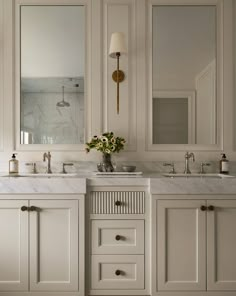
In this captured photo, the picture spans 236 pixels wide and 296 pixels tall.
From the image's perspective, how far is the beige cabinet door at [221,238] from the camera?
6.15 ft

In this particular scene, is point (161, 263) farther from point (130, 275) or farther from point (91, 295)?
point (91, 295)

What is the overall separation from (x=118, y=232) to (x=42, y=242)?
52cm

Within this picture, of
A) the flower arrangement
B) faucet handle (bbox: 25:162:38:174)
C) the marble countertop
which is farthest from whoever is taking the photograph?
faucet handle (bbox: 25:162:38:174)

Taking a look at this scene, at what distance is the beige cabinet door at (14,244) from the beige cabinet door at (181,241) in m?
0.90

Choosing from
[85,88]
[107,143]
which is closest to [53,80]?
[85,88]

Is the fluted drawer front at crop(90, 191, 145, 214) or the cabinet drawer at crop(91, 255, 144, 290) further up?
the fluted drawer front at crop(90, 191, 145, 214)

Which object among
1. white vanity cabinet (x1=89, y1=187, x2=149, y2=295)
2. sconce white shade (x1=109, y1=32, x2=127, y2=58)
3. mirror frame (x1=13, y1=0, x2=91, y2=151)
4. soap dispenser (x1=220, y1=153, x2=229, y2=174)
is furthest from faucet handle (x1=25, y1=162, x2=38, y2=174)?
soap dispenser (x1=220, y1=153, x2=229, y2=174)

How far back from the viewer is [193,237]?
188 cm

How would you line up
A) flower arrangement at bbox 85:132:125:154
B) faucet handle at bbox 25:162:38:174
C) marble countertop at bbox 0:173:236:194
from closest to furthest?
marble countertop at bbox 0:173:236:194 → flower arrangement at bbox 85:132:125:154 → faucet handle at bbox 25:162:38:174

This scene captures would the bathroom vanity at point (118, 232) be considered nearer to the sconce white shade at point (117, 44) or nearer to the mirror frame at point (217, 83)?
the mirror frame at point (217, 83)

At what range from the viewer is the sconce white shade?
7.44ft

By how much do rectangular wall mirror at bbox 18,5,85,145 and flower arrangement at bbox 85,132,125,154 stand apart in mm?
196

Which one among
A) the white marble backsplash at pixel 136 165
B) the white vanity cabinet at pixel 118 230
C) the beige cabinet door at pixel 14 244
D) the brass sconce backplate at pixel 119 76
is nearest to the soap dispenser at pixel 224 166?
the white marble backsplash at pixel 136 165

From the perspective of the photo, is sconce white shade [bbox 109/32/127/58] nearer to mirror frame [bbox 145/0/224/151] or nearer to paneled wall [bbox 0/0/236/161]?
paneled wall [bbox 0/0/236/161]
